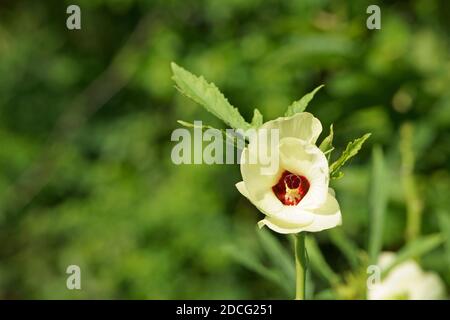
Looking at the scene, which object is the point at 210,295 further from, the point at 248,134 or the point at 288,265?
the point at 248,134

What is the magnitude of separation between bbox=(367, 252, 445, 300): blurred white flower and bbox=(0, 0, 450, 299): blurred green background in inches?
6.6

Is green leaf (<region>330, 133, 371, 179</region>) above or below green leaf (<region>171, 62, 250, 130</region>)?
below

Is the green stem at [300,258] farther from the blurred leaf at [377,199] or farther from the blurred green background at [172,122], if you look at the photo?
the blurred green background at [172,122]

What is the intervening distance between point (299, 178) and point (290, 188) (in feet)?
0.05

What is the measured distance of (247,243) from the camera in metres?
2.19

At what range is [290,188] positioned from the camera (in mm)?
614

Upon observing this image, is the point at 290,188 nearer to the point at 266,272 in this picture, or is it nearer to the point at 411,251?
the point at 266,272

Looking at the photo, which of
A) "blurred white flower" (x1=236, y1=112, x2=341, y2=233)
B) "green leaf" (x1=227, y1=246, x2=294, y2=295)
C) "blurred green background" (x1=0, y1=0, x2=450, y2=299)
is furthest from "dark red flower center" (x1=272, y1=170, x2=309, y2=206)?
"blurred green background" (x1=0, y1=0, x2=450, y2=299)

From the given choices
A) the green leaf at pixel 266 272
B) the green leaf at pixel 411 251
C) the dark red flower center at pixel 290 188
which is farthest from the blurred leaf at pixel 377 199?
the dark red flower center at pixel 290 188

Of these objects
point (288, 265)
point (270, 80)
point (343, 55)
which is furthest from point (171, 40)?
point (288, 265)

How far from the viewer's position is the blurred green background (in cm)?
153

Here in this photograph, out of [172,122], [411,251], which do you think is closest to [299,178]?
[411,251]

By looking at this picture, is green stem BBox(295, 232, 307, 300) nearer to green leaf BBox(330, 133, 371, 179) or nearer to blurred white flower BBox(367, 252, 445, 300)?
green leaf BBox(330, 133, 371, 179)

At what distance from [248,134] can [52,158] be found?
2031 mm
